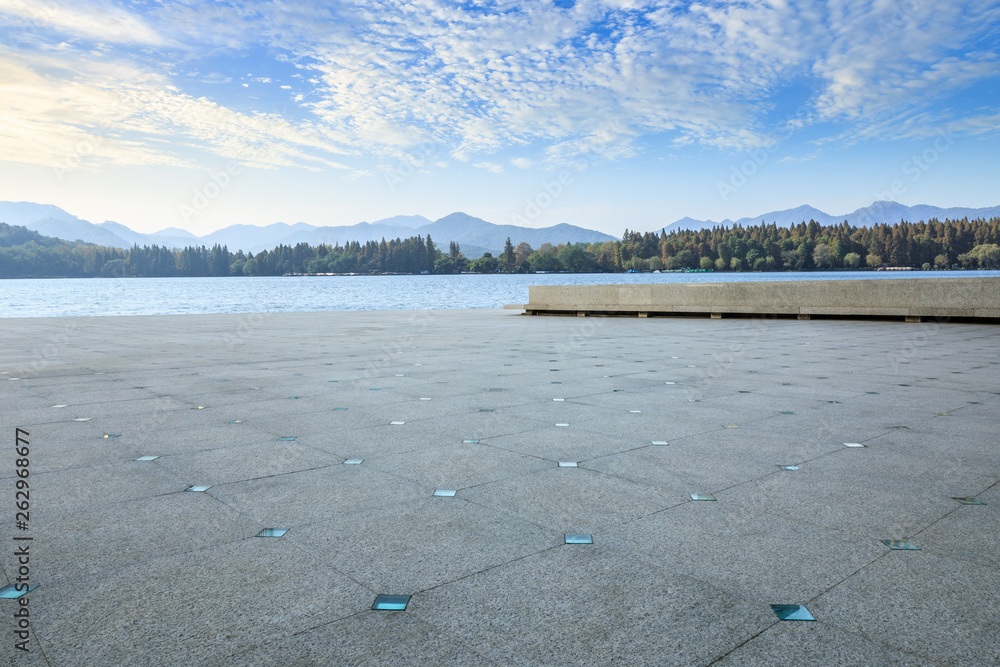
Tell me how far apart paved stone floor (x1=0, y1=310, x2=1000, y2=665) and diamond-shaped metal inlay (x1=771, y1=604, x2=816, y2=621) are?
43mm

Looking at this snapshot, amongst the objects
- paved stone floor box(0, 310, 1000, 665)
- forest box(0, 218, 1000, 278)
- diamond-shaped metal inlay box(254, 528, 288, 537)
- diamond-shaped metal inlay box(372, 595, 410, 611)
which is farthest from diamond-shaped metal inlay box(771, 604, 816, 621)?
forest box(0, 218, 1000, 278)

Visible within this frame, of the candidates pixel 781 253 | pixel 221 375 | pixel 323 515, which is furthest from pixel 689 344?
pixel 781 253

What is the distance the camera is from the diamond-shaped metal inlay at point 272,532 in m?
3.76

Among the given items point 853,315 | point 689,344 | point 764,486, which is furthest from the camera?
point 853,315

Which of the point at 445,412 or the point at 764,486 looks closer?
the point at 764,486

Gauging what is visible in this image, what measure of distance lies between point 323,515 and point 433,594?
1.33 m

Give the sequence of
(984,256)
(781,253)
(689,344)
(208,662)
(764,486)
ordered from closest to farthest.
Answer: (208,662), (764,486), (689,344), (984,256), (781,253)

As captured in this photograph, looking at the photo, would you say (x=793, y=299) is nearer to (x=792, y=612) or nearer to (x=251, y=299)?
(x=792, y=612)

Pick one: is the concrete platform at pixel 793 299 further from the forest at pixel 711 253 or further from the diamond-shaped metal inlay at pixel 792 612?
the forest at pixel 711 253

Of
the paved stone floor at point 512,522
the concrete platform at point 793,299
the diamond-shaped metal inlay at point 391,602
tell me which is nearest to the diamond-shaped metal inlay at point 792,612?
the paved stone floor at point 512,522

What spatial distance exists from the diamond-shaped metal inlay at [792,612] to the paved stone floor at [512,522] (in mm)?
43

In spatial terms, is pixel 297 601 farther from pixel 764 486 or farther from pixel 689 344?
pixel 689 344

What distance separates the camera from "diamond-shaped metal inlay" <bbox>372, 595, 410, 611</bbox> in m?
2.91

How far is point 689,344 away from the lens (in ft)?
46.7
